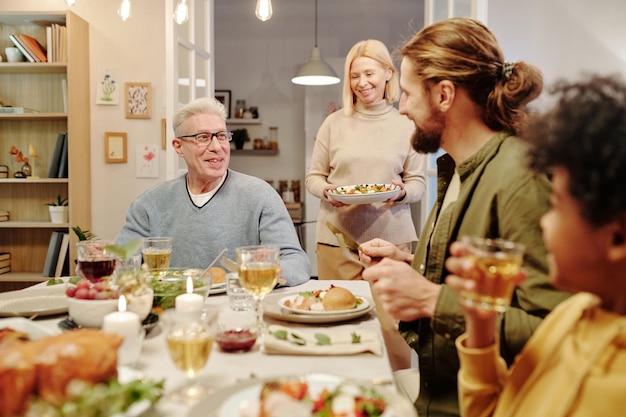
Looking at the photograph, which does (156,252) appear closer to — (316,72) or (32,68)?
(32,68)

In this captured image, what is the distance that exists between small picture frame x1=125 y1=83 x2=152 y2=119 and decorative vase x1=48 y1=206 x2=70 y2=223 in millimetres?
800

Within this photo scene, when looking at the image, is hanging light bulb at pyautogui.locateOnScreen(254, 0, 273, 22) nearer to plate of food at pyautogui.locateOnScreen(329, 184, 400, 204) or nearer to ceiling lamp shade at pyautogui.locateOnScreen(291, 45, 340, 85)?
plate of food at pyautogui.locateOnScreen(329, 184, 400, 204)

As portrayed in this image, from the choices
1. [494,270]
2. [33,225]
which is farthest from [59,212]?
[494,270]

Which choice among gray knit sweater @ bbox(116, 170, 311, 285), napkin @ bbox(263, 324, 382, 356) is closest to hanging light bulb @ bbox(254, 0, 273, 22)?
gray knit sweater @ bbox(116, 170, 311, 285)

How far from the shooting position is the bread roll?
4.87 ft

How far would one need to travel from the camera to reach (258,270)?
135 centimetres

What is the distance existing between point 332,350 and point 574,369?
1.71 ft

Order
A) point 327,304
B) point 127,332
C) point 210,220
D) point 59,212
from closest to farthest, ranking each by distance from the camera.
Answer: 1. point 127,332
2. point 327,304
3. point 210,220
4. point 59,212

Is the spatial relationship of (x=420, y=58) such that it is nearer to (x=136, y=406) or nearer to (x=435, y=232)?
(x=435, y=232)

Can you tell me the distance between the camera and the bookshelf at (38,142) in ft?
13.1

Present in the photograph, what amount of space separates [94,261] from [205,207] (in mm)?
904

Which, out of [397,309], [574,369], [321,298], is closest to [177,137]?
[321,298]

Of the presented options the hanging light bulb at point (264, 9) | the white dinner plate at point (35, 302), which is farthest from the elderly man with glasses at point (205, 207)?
the white dinner plate at point (35, 302)

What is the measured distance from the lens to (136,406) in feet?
2.90
